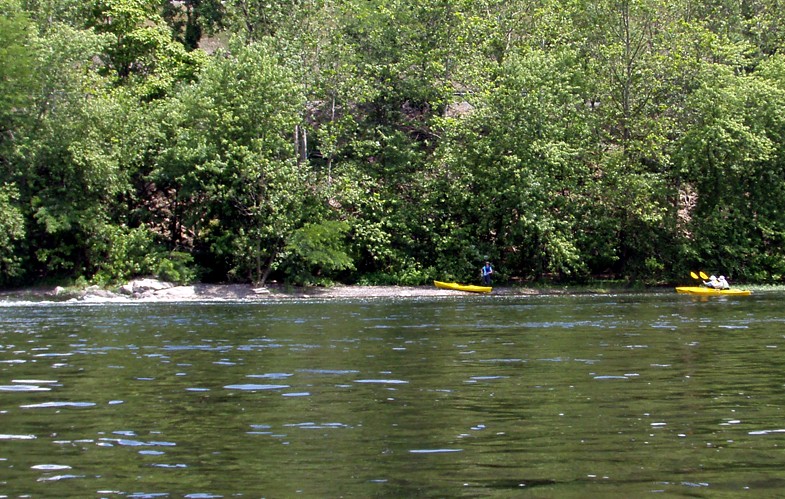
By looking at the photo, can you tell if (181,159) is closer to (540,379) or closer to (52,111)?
(52,111)

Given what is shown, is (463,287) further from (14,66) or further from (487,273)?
(14,66)

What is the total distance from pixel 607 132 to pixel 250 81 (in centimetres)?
1792

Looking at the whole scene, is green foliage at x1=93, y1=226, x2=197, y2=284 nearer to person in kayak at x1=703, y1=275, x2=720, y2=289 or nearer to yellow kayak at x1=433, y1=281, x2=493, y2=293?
yellow kayak at x1=433, y1=281, x2=493, y2=293

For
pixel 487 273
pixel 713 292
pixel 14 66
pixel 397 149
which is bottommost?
pixel 713 292

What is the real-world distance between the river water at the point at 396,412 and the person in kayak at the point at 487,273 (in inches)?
901

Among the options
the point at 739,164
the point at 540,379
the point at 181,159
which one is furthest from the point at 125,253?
the point at 540,379

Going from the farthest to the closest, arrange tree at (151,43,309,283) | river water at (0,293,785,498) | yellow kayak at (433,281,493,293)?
1. yellow kayak at (433,281,493,293)
2. tree at (151,43,309,283)
3. river water at (0,293,785,498)

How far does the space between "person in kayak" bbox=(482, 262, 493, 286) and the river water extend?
901 inches

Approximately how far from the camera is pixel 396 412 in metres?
13.2

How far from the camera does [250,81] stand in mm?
47844

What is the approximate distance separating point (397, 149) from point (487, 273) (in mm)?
7927

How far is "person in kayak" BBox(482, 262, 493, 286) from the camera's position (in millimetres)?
49759

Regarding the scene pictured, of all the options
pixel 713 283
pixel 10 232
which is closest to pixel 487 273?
pixel 713 283

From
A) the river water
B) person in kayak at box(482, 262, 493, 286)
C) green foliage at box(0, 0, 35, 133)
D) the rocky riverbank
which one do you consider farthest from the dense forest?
the river water
